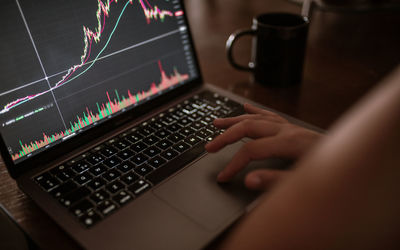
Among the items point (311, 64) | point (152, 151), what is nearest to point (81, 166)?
point (152, 151)

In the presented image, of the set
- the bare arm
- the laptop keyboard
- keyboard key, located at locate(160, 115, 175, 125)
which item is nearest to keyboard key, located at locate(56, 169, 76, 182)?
the laptop keyboard

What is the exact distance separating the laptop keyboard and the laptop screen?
0.06 metres

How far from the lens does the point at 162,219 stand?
475 millimetres

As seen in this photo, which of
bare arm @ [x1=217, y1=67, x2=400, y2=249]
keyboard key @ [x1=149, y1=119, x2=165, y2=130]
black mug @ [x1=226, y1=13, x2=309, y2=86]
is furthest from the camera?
black mug @ [x1=226, y1=13, x2=309, y2=86]

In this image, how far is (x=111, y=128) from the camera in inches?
25.5

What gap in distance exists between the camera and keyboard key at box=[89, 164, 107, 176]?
546 mm

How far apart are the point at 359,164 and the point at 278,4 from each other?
4.20 feet

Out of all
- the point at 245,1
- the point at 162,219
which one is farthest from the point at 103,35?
the point at 245,1

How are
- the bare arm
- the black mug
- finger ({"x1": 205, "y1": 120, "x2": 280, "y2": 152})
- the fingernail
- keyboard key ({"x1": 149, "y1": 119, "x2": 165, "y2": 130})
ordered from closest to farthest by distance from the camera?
the bare arm, the fingernail, finger ({"x1": 205, "y1": 120, "x2": 280, "y2": 152}), keyboard key ({"x1": 149, "y1": 119, "x2": 165, "y2": 130}), the black mug

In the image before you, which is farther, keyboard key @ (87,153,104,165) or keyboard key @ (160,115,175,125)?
keyboard key @ (160,115,175,125)

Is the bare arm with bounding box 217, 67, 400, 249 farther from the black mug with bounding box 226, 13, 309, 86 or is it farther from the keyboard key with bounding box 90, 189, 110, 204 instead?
the black mug with bounding box 226, 13, 309, 86

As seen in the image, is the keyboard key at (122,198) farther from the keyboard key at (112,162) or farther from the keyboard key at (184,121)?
the keyboard key at (184,121)

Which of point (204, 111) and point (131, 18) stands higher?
point (131, 18)

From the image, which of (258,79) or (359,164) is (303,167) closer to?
(359,164)
